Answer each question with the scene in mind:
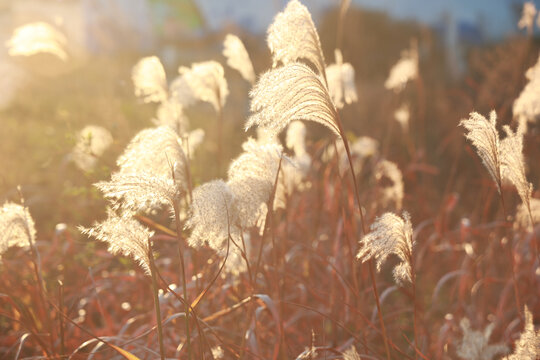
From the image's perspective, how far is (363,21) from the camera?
788 inches

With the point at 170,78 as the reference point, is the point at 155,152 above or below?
below

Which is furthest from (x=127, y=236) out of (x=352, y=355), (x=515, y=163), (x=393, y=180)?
(x=393, y=180)

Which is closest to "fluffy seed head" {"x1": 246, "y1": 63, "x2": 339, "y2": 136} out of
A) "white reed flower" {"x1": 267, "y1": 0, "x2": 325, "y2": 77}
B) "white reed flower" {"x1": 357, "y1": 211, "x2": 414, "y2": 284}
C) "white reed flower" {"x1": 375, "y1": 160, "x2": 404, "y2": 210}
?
"white reed flower" {"x1": 267, "y1": 0, "x2": 325, "y2": 77}

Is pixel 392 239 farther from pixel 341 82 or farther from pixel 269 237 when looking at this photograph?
pixel 269 237

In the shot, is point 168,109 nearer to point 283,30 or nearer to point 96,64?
point 283,30

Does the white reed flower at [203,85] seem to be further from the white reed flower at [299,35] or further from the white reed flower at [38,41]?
the white reed flower at [38,41]

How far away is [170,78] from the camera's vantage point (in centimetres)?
1446

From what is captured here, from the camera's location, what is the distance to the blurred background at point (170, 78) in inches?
166

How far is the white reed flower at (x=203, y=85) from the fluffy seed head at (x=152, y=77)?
0.07 m

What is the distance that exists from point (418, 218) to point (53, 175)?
3.74 meters

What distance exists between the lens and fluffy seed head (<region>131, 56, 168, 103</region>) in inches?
92.1

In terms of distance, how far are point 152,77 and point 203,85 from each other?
0.24m

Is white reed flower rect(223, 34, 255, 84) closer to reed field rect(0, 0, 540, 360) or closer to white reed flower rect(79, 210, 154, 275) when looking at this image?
reed field rect(0, 0, 540, 360)

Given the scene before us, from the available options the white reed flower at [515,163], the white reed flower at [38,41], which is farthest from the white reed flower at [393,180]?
the white reed flower at [38,41]
